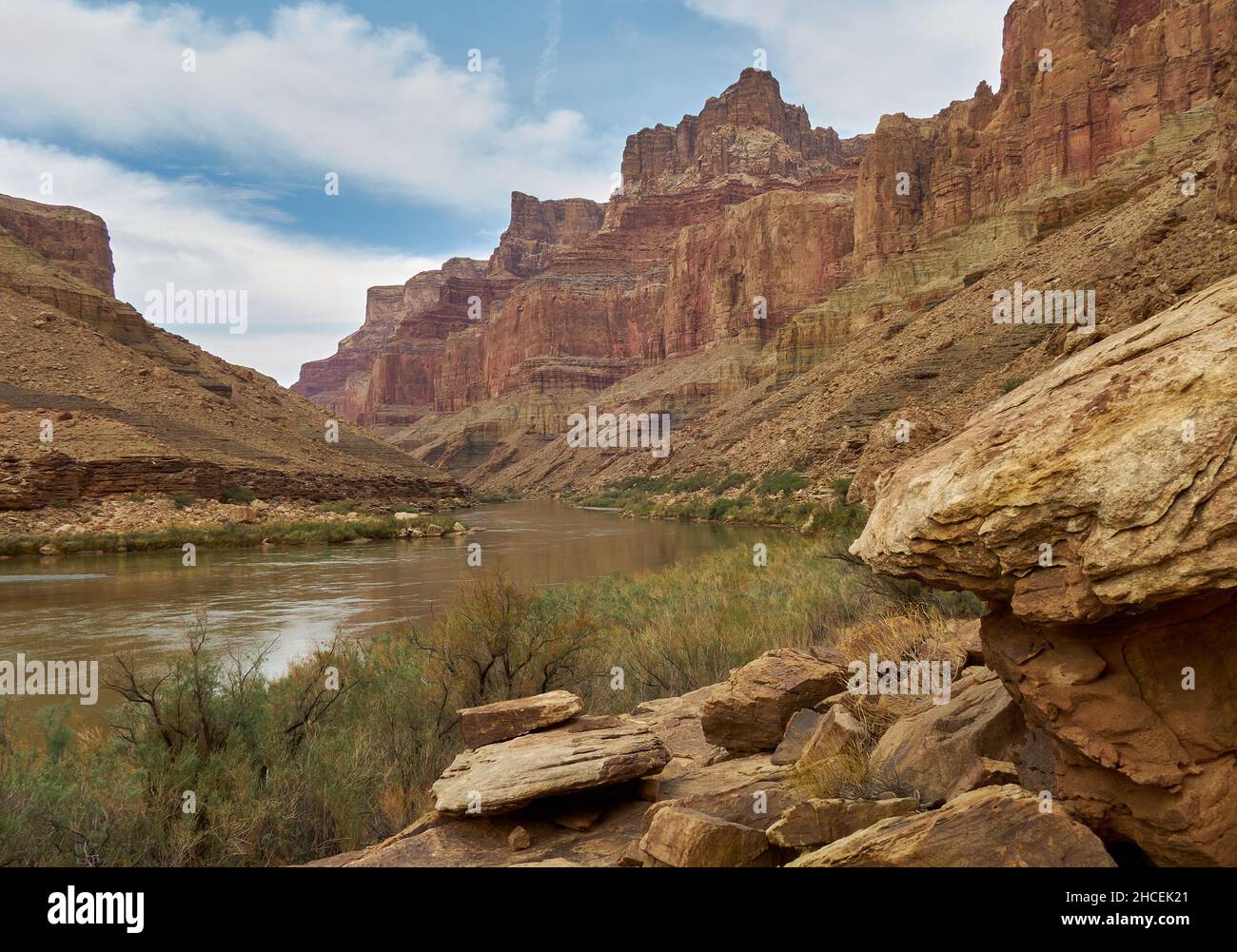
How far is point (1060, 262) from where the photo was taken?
38969mm

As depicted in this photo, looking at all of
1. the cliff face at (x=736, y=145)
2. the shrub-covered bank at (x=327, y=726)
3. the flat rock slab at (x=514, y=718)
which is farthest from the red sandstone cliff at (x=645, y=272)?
the flat rock slab at (x=514, y=718)

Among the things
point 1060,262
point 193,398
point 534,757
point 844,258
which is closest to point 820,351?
point 844,258

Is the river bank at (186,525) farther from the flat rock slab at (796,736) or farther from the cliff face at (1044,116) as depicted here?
the cliff face at (1044,116)

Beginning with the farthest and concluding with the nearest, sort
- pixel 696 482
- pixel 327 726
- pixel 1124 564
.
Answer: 1. pixel 696 482
2. pixel 327 726
3. pixel 1124 564

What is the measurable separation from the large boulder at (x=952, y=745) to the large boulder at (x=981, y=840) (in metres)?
0.56

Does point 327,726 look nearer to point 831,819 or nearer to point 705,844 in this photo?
point 705,844

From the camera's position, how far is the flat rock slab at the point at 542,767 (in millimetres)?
3891

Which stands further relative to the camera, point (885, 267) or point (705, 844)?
point (885, 267)

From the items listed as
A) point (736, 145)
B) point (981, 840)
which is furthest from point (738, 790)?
point (736, 145)

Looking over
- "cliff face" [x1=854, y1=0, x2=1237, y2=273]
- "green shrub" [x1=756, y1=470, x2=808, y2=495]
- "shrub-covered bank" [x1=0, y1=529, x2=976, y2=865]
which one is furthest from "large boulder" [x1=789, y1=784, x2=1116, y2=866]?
"cliff face" [x1=854, y1=0, x2=1237, y2=273]

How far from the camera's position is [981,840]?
2.55m

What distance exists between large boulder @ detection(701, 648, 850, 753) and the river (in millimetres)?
4974

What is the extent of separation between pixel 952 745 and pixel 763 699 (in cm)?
152
